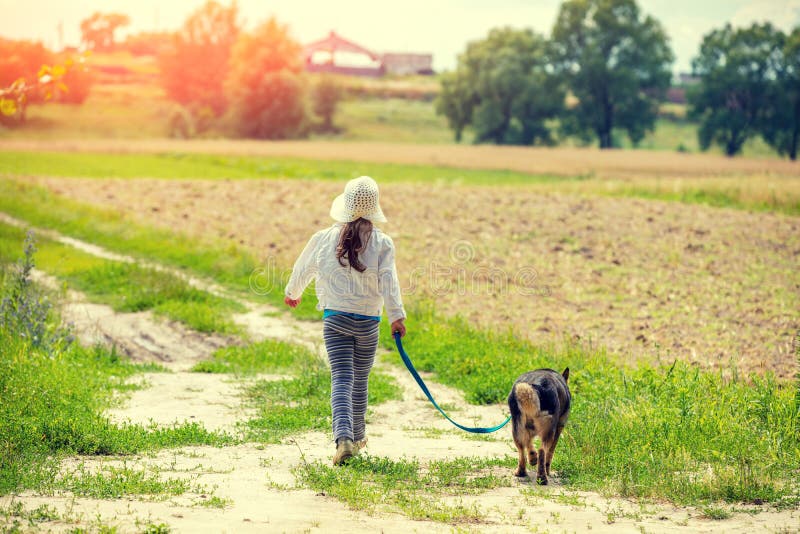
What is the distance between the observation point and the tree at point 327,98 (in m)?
93.1

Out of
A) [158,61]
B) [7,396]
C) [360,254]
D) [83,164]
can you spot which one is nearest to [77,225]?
[7,396]

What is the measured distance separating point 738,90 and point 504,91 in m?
21.2

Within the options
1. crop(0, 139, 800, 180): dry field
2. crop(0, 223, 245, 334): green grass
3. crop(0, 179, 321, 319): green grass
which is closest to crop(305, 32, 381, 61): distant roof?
crop(0, 139, 800, 180): dry field

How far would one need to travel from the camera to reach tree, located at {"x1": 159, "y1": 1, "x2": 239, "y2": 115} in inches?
3939

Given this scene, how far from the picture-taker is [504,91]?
83.6 meters

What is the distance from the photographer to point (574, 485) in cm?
794

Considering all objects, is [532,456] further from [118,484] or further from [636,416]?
[118,484]

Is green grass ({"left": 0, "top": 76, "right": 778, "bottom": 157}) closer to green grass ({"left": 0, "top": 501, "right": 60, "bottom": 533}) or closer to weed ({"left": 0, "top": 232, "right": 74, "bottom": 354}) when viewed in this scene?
weed ({"left": 0, "top": 232, "right": 74, "bottom": 354})

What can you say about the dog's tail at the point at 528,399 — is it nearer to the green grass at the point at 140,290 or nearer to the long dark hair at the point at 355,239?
the long dark hair at the point at 355,239

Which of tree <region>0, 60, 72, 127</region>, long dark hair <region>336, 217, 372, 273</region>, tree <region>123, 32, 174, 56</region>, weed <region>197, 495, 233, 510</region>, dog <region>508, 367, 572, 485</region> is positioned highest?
tree <region>123, 32, 174, 56</region>

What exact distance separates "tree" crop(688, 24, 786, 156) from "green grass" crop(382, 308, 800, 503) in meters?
76.1

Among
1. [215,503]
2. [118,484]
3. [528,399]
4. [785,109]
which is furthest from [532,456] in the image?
[785,109]

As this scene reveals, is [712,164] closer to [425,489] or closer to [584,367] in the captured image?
[584,367]

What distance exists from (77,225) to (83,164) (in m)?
26.4
